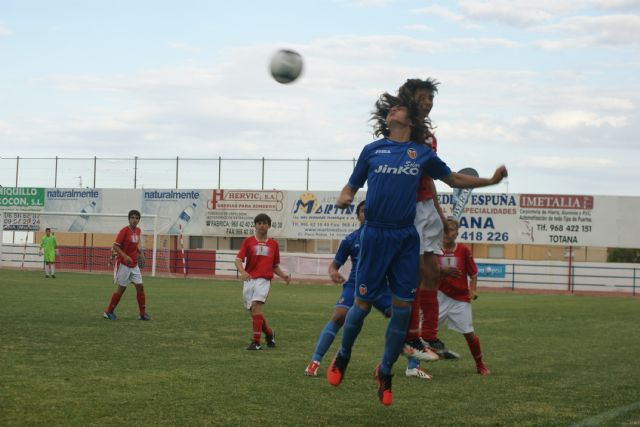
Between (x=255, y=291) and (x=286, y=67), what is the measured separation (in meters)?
3.67

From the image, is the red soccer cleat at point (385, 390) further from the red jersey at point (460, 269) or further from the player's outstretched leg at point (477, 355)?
the red jersey at point (460, 269)

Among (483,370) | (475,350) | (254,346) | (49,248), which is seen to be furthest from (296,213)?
(483,370)

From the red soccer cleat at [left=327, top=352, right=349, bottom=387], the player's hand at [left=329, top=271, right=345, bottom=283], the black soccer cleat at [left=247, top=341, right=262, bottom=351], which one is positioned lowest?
the black soccer cleat at [left=247, top=341, right=262, bottom=351]

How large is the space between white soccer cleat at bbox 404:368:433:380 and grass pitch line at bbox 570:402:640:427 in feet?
7.55

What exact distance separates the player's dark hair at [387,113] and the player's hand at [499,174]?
72cm

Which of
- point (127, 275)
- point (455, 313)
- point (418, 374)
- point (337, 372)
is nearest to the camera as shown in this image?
point (337, 372)

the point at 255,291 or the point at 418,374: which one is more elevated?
the point at 255,291

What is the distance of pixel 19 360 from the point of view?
9.65m

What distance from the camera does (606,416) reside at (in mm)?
6867

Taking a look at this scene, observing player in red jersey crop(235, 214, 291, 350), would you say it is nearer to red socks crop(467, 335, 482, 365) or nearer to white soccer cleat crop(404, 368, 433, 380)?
red socks crop(467, 335, 482, 365)

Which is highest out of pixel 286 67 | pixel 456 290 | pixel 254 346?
pixel 286 67

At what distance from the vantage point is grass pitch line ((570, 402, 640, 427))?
652cm

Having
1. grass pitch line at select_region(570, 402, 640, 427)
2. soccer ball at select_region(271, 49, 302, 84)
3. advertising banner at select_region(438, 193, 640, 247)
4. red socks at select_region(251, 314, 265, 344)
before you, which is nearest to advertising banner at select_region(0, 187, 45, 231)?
advertising banner at select_region(438, 193, 640, 247)

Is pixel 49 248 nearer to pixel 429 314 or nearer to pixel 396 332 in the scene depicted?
pixel 429 314
